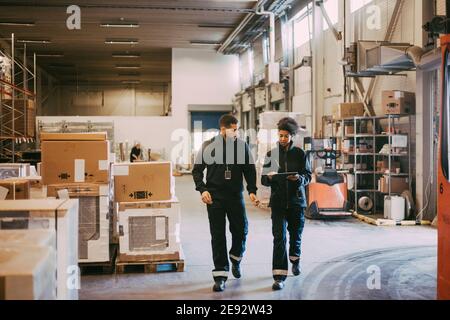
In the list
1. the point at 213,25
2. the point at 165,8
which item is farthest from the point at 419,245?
the point at 213,25

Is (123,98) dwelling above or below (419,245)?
above

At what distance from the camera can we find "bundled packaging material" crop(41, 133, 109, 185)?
19.3 ft

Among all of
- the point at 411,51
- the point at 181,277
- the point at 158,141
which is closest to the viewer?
the point at 181,277

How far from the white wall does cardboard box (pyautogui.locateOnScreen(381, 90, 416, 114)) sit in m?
13.5

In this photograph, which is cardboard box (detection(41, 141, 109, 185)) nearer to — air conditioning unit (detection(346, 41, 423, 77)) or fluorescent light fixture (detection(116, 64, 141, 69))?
air conditioning unit (detection(346, 41, 423, 77))

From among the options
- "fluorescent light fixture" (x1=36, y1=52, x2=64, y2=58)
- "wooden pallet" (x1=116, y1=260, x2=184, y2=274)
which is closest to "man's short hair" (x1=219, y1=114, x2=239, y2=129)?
"wooden pallet" (x1=116, y1=260, x2=184, y2=274)

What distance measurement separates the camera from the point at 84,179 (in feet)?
19.4

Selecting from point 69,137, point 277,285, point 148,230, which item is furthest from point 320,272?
point 69,137

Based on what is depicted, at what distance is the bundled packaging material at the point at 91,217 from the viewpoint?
5.73 m

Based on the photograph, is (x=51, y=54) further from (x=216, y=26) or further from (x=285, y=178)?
(x=285, y=178)

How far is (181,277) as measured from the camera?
5602 mm
